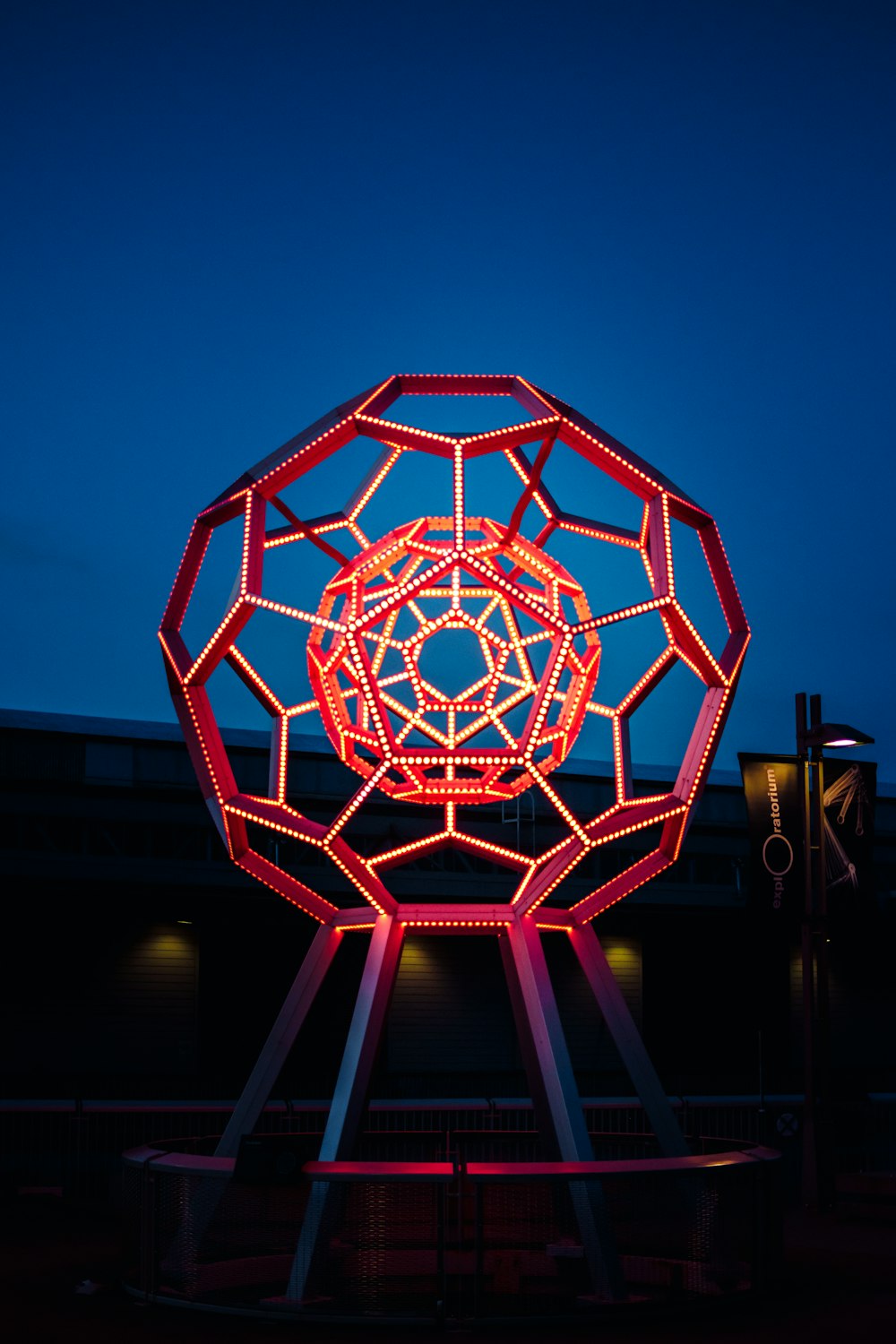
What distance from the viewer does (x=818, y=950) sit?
989 inches

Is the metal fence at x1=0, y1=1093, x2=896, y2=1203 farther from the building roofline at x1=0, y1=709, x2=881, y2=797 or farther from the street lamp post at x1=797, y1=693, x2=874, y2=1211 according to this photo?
the building roofline at x1=0, y1=709, x2=881, y2=797

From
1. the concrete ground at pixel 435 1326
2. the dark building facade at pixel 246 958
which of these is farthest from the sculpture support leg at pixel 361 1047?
the dark building facade at pixel 246 958

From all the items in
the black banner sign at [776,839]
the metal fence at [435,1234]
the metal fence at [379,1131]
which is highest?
Result: the black banner sign at [776,839]

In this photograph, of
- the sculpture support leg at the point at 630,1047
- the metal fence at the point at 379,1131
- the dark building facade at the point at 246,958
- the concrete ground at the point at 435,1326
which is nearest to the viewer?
the concrete ground at the point at 435,1326

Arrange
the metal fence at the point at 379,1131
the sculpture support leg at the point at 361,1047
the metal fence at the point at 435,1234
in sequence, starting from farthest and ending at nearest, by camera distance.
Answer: the metal fence at the point at 379,1131 → the sculpture support leg at the point at 361,1047 → the metal fence at the point at 435,1234

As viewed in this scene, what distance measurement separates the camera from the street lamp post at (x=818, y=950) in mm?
22859

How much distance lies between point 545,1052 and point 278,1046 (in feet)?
10.3

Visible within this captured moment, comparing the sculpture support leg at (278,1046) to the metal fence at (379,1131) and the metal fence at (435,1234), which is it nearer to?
the metal fence at (435,1234)

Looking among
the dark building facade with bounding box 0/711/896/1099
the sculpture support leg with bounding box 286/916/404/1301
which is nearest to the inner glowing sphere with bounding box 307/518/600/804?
the sculpture support leg with bounding box 286/916/404/1301

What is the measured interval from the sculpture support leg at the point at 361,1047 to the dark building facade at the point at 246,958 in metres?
13.1

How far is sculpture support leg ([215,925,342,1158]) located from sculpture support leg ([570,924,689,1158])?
123 inches

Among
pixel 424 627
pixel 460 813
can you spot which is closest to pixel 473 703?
pixel 424 627

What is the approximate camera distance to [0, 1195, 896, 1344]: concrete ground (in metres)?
13.6

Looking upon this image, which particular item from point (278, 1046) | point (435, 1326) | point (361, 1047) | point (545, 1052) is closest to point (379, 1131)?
point (278, 1046)
